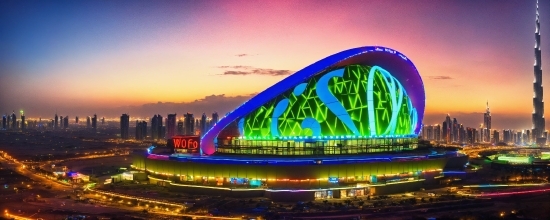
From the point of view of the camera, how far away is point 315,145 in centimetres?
4284

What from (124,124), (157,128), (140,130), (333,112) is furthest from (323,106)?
(124,124)

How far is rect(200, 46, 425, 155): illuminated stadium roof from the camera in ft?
140

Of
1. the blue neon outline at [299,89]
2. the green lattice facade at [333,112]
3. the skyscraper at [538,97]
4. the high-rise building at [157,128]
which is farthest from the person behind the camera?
the high-rise building at [157,128]

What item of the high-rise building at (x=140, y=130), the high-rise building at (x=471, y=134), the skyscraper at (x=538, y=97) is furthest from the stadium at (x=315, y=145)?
the high-rise building at (x=140, y=130)

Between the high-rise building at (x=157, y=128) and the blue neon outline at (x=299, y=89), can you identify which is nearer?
the blue neon outline at (x=299, y=89)

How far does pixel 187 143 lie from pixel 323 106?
12.6 meters

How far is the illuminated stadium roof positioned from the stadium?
0.29 ft

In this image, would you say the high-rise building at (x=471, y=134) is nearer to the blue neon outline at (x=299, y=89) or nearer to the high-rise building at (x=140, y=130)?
the high-rise building at (x=140, y=130)

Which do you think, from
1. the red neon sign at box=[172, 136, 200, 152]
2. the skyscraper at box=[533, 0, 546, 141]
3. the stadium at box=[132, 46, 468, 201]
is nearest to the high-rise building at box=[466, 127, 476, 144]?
the skyscraper at box=[533, 0, 546, 141]

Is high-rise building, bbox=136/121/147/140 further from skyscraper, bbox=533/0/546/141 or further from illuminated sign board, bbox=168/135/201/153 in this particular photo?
illuminated sign board, bbox=168/135/201/153

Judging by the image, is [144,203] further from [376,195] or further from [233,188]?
[376,195]

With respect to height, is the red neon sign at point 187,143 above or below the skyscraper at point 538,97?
below

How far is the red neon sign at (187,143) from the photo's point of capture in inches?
1748

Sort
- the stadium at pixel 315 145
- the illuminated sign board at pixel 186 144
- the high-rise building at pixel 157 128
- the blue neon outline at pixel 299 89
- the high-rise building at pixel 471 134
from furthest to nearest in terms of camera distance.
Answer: the high-rise building at pixel 157 128 → the high-rise building at pixel 471 134 → the illuminated sign board at pixel 186 144 → the blue neon outline at pixel 299 89 → the stadium at pixel 315 145
